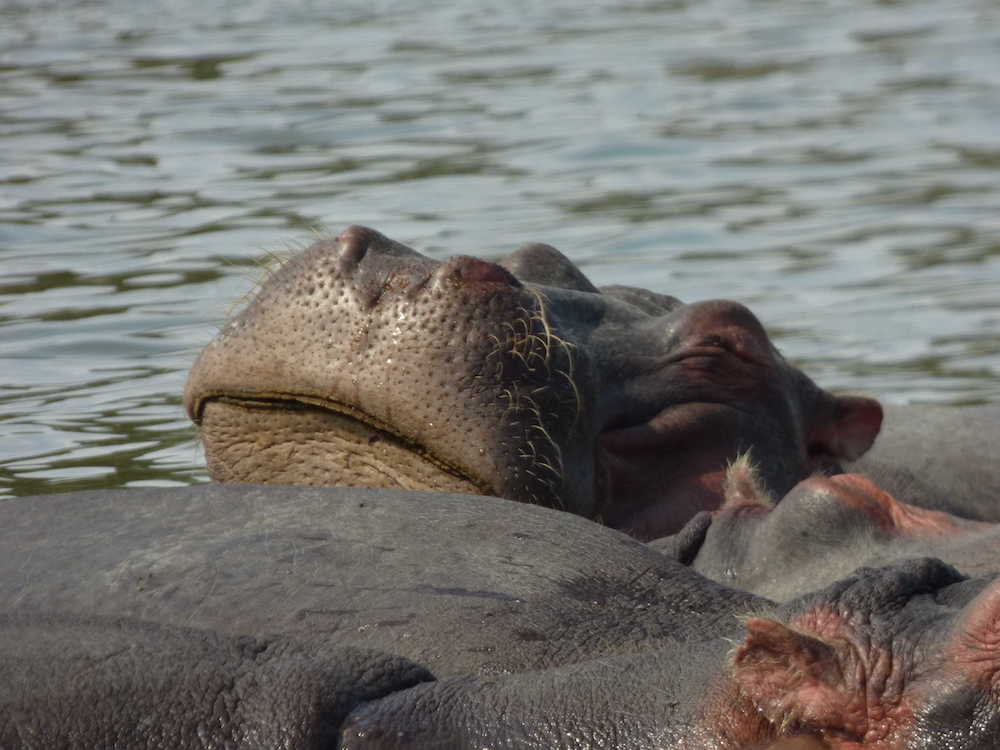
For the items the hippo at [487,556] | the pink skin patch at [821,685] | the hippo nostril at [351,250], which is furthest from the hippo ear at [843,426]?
the pink skin patch at [821,685]

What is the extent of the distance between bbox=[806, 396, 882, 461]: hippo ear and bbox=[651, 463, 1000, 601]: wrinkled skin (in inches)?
43.3

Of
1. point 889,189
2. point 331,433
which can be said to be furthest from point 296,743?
point 889,189

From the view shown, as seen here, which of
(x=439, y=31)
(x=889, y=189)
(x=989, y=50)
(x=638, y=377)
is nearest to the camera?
(x=638, y=377)

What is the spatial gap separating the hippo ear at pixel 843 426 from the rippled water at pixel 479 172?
1.30 m

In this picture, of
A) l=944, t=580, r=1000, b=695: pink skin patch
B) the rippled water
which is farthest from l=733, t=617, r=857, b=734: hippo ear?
the rippled water

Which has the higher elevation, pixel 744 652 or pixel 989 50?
pixel 744 652

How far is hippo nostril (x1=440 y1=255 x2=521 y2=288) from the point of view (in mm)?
3905

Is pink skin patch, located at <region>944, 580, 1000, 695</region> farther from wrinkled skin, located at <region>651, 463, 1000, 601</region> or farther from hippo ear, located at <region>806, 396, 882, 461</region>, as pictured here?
hippo ear, located at <region>806, 396, 882, 461</region>

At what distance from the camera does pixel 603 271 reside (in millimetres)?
8180

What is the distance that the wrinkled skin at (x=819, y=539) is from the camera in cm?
365

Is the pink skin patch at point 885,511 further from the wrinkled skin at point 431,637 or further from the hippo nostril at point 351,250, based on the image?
the hippo nostril at point 351,250

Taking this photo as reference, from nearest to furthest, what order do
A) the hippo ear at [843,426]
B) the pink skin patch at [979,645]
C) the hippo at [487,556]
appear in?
the pink skin patch at [979,645], the hippo at [487,556], the hippo ear at [843,426]

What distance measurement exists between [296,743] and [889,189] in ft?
25.7

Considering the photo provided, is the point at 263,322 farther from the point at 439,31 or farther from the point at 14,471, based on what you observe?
the point at 439,31
